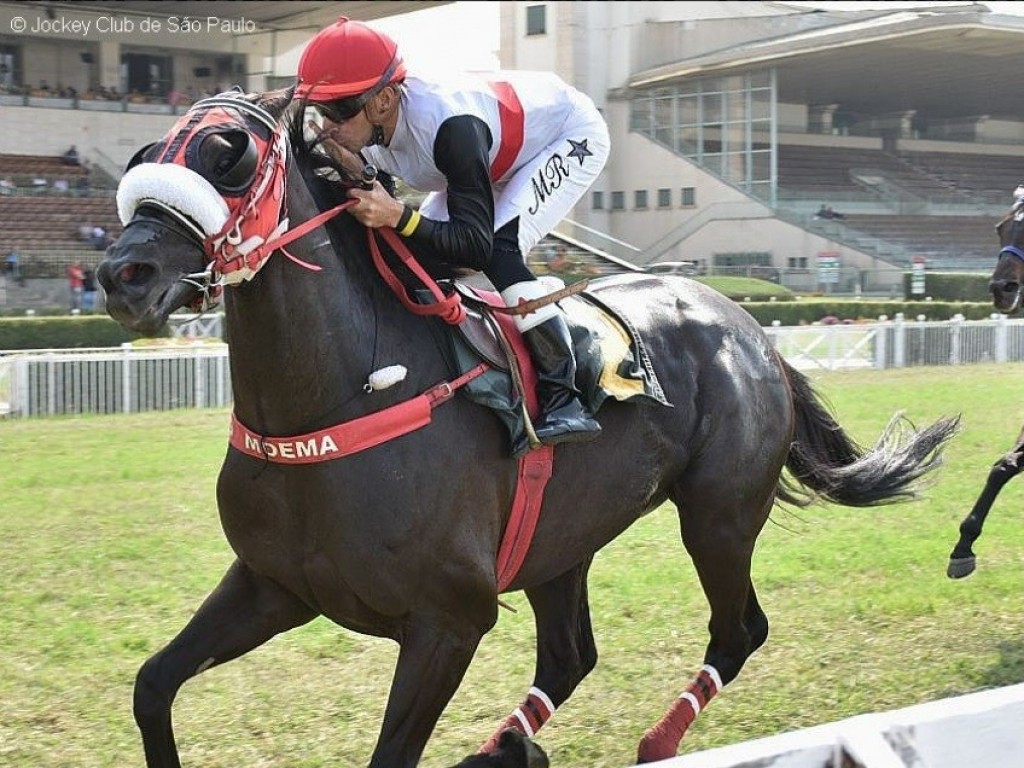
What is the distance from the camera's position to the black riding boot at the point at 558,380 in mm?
3615

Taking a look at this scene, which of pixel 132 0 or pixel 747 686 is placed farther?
pixel 132 0

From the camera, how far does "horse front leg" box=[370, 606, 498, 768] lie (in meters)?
3.18

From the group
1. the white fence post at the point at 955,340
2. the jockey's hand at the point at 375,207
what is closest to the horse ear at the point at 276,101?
the jockey's hand at the point at 375,207

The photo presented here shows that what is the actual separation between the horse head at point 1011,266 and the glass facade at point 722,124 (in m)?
29.8

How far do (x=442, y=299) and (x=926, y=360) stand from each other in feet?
58.0

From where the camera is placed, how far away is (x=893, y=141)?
34562mm

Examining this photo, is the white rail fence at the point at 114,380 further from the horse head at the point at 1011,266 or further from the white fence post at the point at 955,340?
the white fence post at the point at 955,340

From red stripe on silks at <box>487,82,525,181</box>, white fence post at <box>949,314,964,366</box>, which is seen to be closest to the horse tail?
red stripe on silks at <box>487,82,525,181</box>

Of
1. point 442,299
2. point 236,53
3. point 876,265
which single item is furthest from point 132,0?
point 442,299

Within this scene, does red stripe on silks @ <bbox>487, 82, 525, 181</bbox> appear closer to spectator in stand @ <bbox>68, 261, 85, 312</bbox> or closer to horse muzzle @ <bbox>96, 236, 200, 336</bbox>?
horse muzzle @ <bbox>96, 236, 200, 336</bbox>

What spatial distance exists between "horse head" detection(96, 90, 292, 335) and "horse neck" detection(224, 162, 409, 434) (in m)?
0.13

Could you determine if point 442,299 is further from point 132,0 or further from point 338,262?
point 132,0

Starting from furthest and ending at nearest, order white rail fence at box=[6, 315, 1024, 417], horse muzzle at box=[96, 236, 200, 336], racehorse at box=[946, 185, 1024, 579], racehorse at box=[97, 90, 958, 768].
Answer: white rail fence at box=[6, 315, 1024, 417]
racehorse at box=[946, 185, 1024, 579]
racehorse at box=[97, 90, 958, 768]
horse muzzle at box=[96, 236, 200, 336]

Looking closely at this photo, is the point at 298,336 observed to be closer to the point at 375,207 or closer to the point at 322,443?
the point at 322,443
